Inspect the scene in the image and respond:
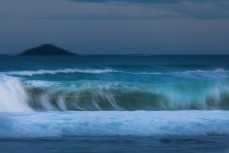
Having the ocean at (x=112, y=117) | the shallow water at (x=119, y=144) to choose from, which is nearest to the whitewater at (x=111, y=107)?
the ocean at (x=112, y=117)

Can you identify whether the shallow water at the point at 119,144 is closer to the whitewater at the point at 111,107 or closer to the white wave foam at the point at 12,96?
the whitewater at the point at 111,107

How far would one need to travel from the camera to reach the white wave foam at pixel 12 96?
11305 millimetres

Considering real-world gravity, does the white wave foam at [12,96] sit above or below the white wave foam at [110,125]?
above

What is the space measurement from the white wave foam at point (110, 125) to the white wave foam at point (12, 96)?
130 cm

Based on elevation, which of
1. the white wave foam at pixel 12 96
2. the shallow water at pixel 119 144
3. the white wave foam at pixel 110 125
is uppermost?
the white wave foam at pixel 12 96

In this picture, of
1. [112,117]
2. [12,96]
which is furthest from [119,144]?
[12,96]

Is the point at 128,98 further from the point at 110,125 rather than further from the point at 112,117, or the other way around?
the point at 110,125

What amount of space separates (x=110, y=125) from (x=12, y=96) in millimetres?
3630

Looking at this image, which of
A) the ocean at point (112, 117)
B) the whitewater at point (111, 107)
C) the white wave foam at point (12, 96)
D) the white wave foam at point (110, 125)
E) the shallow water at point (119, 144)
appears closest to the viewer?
the shallow water at point (119, 144)

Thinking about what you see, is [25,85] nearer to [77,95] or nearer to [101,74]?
[77,95]

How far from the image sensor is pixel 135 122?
9211 millimetres

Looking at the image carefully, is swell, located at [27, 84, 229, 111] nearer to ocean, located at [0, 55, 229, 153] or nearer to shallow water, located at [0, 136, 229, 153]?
ocean, located at [0, 55, 229, 153]

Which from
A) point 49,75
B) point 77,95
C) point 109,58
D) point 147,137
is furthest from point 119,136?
point 109,58

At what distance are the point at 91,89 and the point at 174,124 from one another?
511 centimetres
